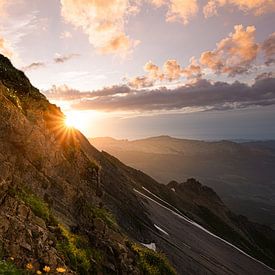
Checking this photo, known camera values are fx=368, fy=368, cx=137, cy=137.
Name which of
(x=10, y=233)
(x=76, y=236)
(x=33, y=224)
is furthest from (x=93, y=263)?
(x=10, y=233)

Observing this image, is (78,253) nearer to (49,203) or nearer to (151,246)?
(49,203)

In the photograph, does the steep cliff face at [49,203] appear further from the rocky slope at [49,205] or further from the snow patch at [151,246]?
the snow patch at [151,246]

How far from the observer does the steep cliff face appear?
14406 millimetres

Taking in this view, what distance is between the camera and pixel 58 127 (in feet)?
96.6

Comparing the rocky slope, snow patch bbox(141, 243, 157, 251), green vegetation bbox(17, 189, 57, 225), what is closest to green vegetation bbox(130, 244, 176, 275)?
the rocky slope

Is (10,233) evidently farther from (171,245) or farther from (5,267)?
(171,245)

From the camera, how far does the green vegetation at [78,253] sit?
627 inches

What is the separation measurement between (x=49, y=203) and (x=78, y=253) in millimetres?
5551

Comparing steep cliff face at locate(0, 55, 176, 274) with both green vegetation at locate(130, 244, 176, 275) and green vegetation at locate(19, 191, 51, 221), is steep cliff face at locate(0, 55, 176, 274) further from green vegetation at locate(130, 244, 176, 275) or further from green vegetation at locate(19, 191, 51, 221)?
green vegetation at locate(130, 244, 176, 275)

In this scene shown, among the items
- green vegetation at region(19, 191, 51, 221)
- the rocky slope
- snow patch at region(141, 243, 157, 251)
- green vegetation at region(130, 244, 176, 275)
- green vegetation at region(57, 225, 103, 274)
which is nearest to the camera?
the rocky slope

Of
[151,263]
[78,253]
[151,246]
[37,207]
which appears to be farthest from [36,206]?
[151,246]

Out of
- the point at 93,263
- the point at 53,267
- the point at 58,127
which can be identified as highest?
the point at 58,127

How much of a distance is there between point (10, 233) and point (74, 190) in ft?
36.7

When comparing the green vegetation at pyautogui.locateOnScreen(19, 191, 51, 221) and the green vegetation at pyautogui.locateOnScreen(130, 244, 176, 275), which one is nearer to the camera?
the green vegetation at pyautogui.locateOnScreen(19, 191, 51, 221)
